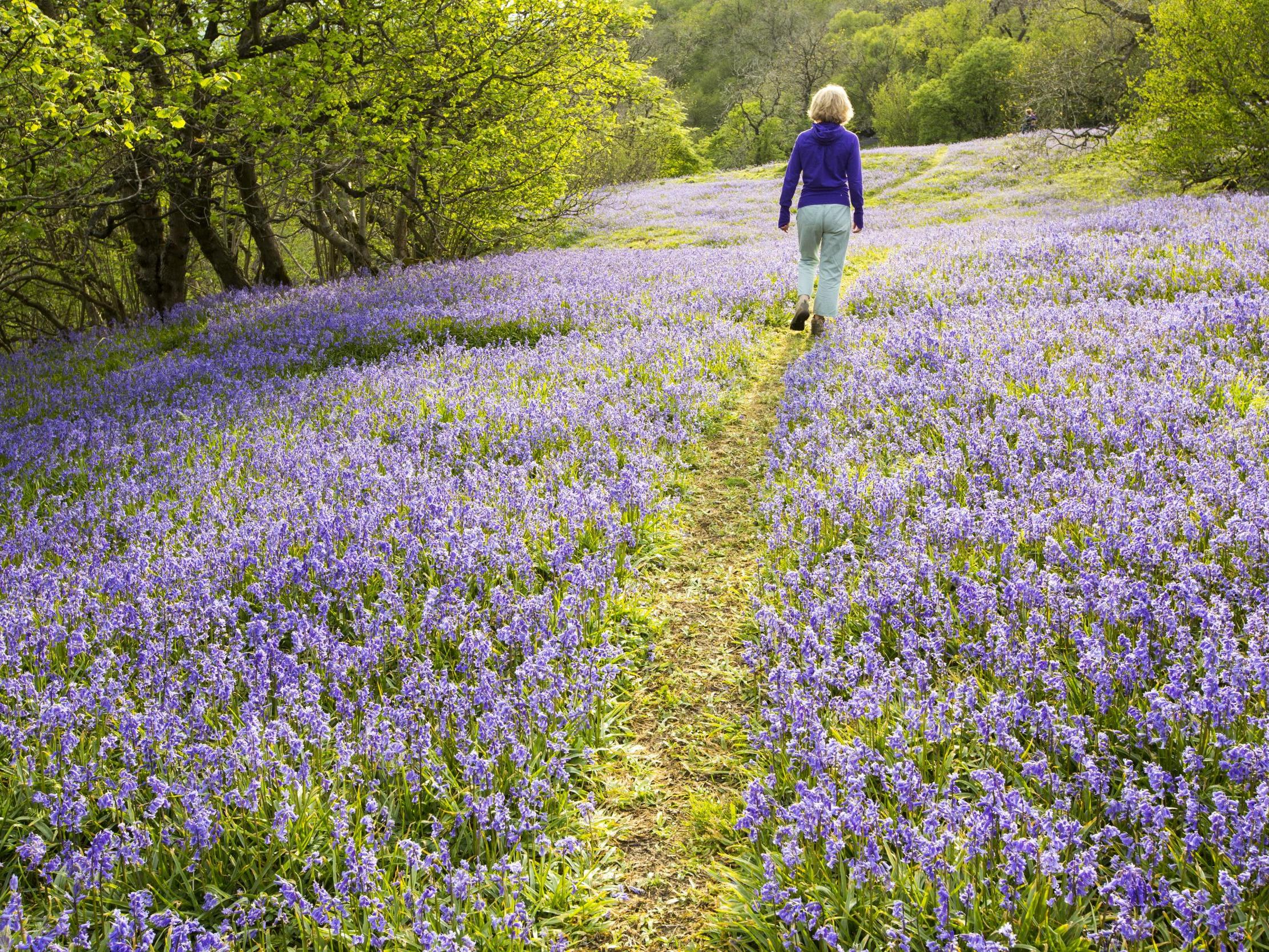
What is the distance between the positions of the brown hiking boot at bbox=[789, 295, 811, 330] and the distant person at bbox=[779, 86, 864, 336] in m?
0.24

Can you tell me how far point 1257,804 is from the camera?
7.78 ft

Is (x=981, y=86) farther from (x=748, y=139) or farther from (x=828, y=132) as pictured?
(x=828, y=132)

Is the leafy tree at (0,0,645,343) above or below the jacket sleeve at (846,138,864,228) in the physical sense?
above

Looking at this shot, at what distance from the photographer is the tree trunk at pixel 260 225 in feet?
47.5

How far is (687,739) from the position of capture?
3842mm

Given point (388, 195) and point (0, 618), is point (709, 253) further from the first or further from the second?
point (0, 618)

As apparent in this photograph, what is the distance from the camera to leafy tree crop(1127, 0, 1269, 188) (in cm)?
1820

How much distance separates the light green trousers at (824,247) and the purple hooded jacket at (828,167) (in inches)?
5.4

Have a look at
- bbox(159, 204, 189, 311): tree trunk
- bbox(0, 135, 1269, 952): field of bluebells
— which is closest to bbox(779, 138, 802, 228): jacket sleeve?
bbox(0, 135, 1269, 952): field of bluebells

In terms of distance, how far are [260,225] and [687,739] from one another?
15.6 meters

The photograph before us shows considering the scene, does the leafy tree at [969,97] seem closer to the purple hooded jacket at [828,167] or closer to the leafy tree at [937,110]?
the leafy tree at [937,110]

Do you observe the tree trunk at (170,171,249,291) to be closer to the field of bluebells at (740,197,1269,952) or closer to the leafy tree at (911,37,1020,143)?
the field of bluebells at (740,197,1269,952)

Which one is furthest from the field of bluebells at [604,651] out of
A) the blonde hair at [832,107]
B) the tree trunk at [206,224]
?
the tree trunk at [206,224]

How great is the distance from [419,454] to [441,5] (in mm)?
10276
